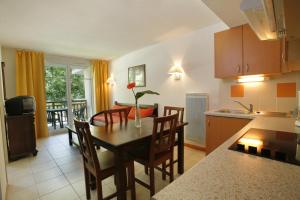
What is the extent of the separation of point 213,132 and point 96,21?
2645 mm

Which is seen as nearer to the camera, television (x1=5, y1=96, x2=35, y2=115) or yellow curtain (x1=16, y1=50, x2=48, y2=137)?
television (x1=5, y1=96, x2=35, y2=115)

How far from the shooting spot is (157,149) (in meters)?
1.76

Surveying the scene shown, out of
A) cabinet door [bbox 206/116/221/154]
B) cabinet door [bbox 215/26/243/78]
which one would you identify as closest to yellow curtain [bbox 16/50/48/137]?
cabinet door [bbox 206/116/221/154]

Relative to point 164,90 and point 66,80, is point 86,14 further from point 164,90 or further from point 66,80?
point 66,80

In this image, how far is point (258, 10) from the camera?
82 centimetres

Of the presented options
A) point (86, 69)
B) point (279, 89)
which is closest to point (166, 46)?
point (279, 89)

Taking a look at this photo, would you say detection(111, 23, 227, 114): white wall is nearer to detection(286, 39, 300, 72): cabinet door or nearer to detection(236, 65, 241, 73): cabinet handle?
detection(236, 65, 241, 73): cabinet handle

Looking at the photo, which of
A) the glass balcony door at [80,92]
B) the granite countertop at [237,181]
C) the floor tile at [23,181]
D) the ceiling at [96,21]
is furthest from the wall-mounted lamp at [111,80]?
the granite countertop at [237,181]

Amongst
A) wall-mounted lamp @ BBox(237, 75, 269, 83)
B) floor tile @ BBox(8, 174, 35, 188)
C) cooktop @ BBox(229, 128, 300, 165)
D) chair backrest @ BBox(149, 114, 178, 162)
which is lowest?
floor tile @ BBox(8, 174, 35, 188)

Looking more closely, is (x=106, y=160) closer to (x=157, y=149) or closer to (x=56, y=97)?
(x=157, y=149)

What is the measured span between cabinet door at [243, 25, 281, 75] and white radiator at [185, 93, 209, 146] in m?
0.98

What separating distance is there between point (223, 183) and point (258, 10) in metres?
0.87

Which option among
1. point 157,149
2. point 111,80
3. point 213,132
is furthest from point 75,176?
point 111,80

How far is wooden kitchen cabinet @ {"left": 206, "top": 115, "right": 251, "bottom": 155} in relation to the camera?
2181mm
